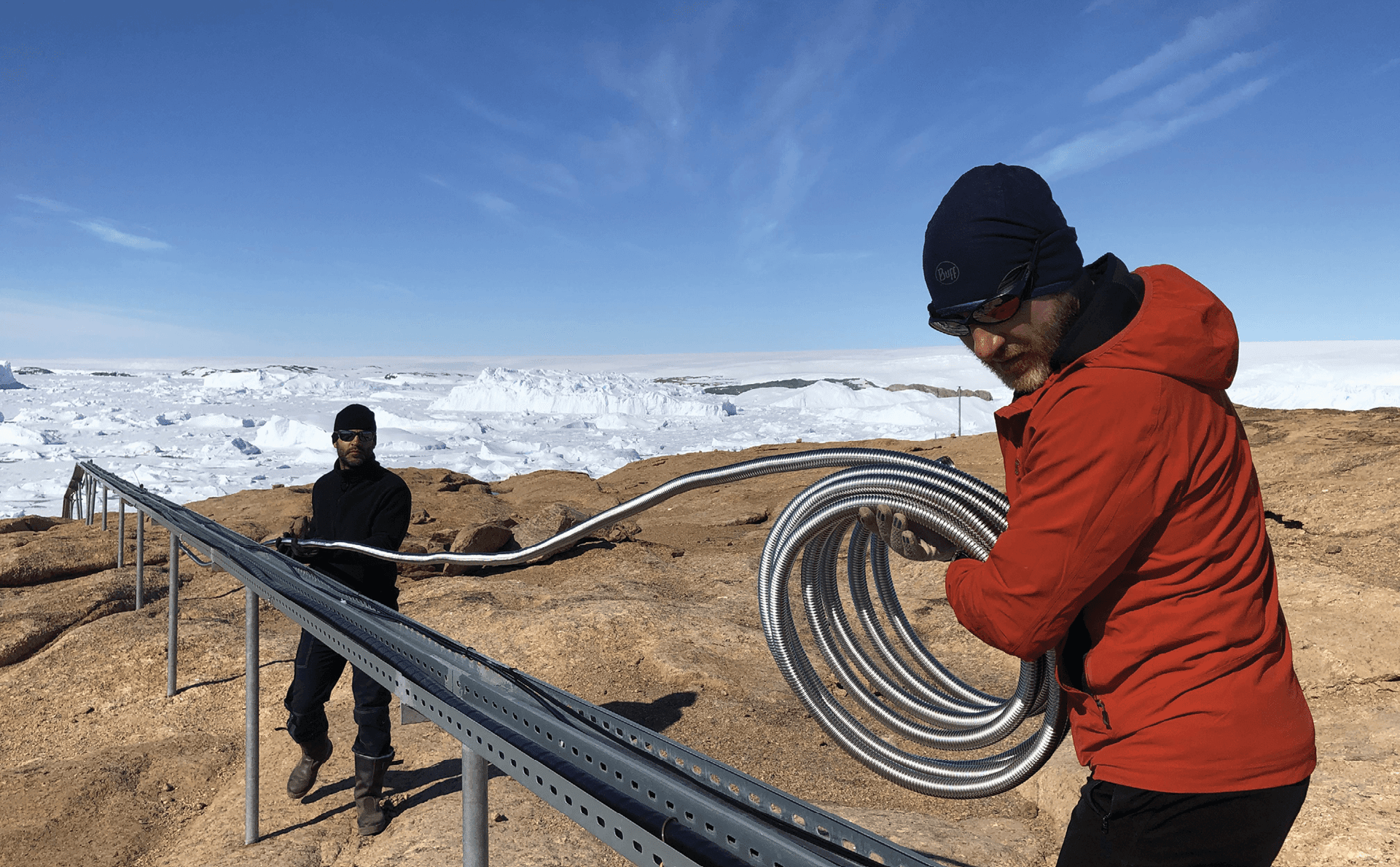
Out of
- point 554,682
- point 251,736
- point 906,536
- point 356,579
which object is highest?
point 906,536

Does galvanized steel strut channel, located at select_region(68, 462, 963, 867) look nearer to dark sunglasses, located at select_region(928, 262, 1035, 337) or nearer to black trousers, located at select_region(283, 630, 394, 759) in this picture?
dark sunglasses, located at select_region(928, 262, 1035, 337)

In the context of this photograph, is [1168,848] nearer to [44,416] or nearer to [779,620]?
[779,620]

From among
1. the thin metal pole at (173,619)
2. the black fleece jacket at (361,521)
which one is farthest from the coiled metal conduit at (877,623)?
the thin metal pole at (173,619)

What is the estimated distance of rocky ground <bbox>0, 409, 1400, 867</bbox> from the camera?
3.49m

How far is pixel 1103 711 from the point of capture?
126 cm

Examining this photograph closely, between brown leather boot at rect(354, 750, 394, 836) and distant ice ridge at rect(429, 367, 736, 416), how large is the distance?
34.0 metres

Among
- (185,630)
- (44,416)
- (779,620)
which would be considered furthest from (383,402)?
(779,620)

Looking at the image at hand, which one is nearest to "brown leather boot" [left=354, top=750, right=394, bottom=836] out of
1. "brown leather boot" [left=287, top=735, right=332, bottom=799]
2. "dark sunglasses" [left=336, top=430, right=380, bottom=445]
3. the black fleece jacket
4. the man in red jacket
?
Answer: "brown leather boot" [left=287, top=735, right=332, bottom=799]

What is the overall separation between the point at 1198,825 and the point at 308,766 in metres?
3.95

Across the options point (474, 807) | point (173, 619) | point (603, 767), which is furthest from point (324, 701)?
point (603, 767)

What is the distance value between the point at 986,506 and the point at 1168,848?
0.63 meters

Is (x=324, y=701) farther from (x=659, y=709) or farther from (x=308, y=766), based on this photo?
(x=659, y=709)

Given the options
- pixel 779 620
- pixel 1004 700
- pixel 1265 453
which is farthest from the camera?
pixel 1265 453

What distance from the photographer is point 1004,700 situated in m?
1.86
